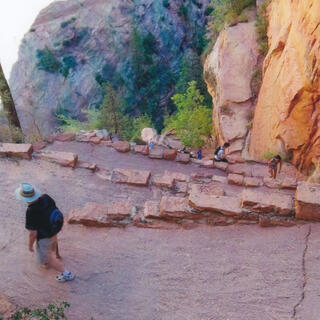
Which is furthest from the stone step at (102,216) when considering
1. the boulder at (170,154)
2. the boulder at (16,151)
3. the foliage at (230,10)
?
the foliage at (230,10)

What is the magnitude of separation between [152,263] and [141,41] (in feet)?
127

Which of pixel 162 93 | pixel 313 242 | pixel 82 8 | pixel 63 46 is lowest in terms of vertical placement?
pixel 162 93

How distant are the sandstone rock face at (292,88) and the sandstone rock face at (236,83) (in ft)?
3.95

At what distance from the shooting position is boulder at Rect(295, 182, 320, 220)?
17.1 ft

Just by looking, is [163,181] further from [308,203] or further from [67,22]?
[67,22]

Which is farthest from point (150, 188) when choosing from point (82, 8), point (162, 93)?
point (82, 8)

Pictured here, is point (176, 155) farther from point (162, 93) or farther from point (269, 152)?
point (162, 93)

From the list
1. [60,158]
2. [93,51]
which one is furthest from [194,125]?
[93,51]

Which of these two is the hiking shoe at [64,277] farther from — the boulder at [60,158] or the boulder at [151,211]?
the boulder at [60,158]

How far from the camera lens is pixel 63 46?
41031 mm

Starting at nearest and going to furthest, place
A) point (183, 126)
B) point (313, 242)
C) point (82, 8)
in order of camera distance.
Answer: point (313, 242), point (183, 126), point (82, 8)

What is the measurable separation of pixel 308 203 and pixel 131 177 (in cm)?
385

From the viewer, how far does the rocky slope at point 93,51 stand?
40.5 m

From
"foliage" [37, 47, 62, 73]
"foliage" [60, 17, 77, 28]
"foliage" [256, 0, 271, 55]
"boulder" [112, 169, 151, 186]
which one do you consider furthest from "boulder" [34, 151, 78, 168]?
"foliage" [60, 17, 77, 28]
